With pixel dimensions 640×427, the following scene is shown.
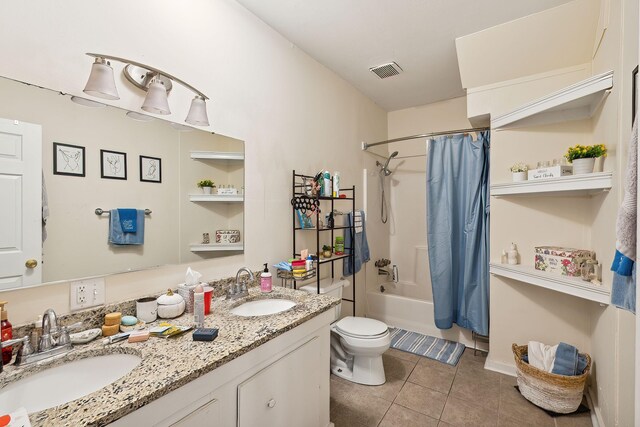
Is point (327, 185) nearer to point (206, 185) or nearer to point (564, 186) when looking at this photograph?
point (206, 185)

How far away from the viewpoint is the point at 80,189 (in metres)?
1.19

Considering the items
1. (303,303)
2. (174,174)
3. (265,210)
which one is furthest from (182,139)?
(303,303)

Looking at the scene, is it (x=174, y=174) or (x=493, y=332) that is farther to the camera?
(x=493, y=332)

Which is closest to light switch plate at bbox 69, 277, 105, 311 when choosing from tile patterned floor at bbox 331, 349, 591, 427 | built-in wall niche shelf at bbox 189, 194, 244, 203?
built-in wall niche shelf at bbox 189, 194, 244, 203

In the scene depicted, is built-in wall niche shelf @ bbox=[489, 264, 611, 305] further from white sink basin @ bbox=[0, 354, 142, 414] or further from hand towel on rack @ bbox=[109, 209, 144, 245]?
hand towel on rack @ bbox=[109, 209, 144, 245]

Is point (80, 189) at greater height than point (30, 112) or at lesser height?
lesser

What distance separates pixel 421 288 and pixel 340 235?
58.5 inches

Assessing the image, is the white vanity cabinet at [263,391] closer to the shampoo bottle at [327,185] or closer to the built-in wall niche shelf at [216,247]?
the built-in wall niche shelf at [216,247]

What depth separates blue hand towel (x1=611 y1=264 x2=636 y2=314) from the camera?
36.0 inches

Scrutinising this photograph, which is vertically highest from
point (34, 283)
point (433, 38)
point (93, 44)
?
point (433, 38)

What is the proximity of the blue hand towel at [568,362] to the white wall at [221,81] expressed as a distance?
1976mm

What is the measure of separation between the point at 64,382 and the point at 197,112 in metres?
1.22

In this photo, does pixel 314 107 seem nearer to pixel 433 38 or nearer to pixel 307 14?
pixel 307 14

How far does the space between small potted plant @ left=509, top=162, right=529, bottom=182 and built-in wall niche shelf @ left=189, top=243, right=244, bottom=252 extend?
6.73 feet
